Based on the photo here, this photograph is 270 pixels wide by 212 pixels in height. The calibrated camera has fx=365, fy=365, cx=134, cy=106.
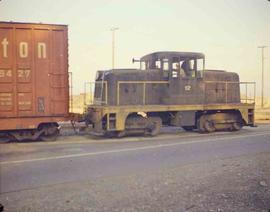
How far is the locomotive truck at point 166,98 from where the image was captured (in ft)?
42.4

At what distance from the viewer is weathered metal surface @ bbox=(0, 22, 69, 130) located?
37.1 feet

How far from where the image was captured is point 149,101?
44.5ft

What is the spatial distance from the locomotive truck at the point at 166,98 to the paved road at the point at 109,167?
87 cm

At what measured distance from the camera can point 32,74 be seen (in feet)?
38.2

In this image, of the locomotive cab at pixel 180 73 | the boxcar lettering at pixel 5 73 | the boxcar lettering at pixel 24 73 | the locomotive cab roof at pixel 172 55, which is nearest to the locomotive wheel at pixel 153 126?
the locomotive cab at pixel 180 73

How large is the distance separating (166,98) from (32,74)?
4.95m

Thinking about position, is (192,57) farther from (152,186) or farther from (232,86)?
(152,186)

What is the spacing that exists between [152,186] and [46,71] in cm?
690

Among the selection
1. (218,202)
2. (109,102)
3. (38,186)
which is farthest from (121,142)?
(218,202)

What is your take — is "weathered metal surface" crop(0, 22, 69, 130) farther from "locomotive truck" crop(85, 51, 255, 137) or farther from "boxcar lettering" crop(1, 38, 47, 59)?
"locomotive truck" crop(85, 51, 255, 137)

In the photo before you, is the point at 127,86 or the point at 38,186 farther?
the point at 127,86

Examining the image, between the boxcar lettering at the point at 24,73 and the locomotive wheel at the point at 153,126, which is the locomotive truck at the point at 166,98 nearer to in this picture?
the locomotive wheel at the point at 153,126

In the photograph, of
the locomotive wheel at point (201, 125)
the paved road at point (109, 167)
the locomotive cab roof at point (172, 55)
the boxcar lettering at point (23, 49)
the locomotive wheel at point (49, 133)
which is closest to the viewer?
the paved road at point (109, 167)

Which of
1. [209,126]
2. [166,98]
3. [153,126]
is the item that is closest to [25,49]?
[153,126]
